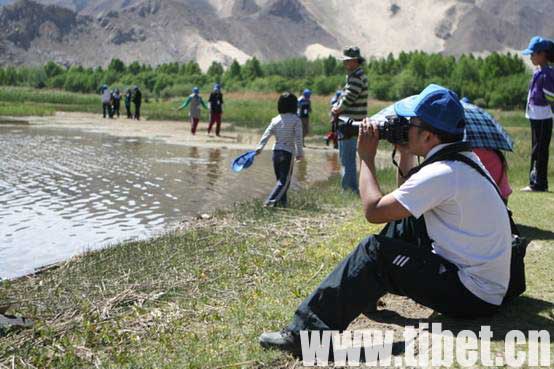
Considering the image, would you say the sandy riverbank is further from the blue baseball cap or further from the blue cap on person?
the blue cap on person

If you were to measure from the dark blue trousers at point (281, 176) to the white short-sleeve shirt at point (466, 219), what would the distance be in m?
5.90

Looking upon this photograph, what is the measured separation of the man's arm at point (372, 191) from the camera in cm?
427

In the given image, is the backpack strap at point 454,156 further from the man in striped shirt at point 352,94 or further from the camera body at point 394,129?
the man in striped shirt at point 352,94

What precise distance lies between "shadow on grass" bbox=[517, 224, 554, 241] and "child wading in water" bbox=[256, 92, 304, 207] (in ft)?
11.1

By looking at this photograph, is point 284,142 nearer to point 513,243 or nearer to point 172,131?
point 513,243

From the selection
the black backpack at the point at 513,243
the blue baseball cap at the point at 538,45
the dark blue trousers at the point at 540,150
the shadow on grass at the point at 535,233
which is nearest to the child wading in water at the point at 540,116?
the dark blue trousers at the point at 540,150

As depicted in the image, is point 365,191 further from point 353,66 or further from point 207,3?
point 207,3

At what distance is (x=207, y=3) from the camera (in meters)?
172

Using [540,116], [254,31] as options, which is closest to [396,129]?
[540,116]

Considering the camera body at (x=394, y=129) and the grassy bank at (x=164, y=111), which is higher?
the camera body at (x=394, y=129)

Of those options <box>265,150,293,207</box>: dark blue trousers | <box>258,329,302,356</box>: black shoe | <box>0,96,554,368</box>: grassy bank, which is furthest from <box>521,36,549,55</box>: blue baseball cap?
<box>258,329,302,356</box>: black shoe

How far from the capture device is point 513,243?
5070mm

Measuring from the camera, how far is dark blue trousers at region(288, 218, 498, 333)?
4.37 metres

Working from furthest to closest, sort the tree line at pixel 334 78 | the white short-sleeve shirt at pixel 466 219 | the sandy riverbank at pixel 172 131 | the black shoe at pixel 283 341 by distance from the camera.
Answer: the tree line at pixel 334 78
the sandy riverbank at pixel 172 131
the black shoe at pixel 283 341
the white short-sleeve shirt at pixel 466 219
